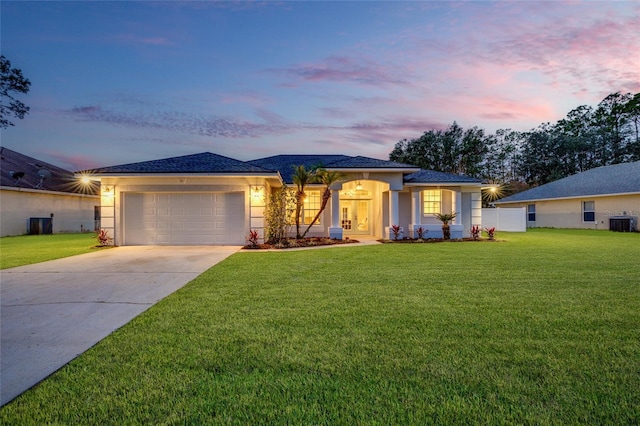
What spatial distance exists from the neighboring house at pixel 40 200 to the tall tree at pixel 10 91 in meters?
3.21

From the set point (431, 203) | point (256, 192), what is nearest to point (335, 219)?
point (256, 192)

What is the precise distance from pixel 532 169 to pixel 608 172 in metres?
18.2

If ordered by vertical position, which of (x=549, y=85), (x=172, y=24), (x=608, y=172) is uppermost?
(x=172, y=24)

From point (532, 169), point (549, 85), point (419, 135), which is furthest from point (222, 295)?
point (532, 169)

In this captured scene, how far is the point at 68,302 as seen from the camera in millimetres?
4984

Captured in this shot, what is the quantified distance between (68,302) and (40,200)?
19273mm

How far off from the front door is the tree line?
2047cm

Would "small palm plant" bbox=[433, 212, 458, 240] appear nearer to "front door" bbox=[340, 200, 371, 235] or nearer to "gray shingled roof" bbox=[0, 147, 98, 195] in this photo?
"front door" bbox=[340, 200, 371, 235]

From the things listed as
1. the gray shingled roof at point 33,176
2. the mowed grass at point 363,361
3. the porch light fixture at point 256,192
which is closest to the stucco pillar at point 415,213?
the porch light fixture at point 256,192

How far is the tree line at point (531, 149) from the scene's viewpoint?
38.4 m

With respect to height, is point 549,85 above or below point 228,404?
above

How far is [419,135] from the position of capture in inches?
1537

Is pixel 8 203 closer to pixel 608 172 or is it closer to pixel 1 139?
pixel 1 139

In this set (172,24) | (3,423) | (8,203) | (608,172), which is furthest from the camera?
(608,172)
